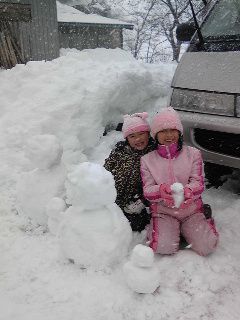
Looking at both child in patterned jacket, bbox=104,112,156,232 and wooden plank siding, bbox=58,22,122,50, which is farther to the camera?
wooden plank siding, bbox=58,22,122,50

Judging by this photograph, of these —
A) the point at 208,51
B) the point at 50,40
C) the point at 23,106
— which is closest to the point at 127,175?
the point at 208,51

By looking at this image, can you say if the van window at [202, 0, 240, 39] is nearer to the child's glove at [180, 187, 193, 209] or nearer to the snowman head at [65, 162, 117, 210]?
the child's glove at [180, 187, 193, 209]

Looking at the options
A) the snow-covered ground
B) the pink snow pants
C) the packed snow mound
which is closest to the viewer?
the snow-covered ground

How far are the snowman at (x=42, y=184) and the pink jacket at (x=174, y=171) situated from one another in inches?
32.0

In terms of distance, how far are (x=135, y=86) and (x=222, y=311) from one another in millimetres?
3780

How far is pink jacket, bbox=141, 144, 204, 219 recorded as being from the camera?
2.94m

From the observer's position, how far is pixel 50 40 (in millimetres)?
13133

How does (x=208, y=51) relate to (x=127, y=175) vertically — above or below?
above

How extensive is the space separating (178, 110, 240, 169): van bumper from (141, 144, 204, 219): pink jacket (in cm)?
40

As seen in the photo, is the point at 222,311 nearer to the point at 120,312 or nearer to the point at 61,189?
the point at 120,312

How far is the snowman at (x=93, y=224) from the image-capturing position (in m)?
2.57

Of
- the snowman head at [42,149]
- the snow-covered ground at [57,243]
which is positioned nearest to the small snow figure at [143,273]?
the snow-covered ground at [57,243]

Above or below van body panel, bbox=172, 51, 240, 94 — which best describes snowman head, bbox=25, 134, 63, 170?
below

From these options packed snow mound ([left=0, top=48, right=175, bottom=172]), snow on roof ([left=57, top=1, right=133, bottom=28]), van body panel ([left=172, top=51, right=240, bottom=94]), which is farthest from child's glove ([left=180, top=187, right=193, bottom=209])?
snow on roof ([left=57, top=1, right=133, bottom=28])
